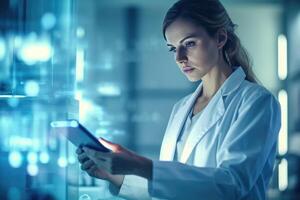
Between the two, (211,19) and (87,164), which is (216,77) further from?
(87,164)

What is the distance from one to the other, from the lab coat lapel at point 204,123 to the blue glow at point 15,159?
389 millimetres

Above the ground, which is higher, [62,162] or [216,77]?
[216,77]

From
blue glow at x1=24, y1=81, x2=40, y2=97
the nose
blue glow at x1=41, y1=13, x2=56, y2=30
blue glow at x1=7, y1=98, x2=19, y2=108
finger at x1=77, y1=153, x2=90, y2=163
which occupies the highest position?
blue glow at x1=41, y1=13, x2=56, y2=30

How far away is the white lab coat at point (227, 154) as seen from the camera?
1.06 metres

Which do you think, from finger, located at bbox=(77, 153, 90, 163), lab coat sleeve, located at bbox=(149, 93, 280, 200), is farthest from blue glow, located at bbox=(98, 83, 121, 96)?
lab coat sleeve, located at bbox=(149, 93, 280, 200)

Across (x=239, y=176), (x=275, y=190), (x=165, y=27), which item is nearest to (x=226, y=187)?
(x=239, y=176)

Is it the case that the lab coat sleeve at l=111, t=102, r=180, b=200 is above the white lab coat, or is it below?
below

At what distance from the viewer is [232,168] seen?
105 cm

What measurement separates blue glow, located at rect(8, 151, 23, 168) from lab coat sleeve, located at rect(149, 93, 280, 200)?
37cm

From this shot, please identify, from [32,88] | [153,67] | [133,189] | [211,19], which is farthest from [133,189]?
[153,67]

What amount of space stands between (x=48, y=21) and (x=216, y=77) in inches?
17.0

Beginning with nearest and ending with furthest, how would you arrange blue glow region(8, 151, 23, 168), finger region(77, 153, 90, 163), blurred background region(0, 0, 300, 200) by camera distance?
finger region(77, 153, 90, 163) → blue glow region(8, 151, 23, 168) → blurred background region(0, 0, 300, 200)

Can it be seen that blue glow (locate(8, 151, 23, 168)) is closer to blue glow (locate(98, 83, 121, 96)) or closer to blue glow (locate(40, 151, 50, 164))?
blue glow (locate(40, 151, 50, 164))

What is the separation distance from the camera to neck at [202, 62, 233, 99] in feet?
4.25
